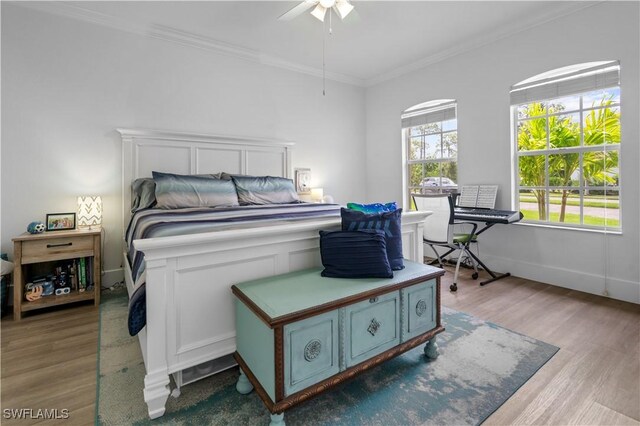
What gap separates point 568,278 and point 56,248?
4.69m

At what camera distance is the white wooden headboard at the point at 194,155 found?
327 cm

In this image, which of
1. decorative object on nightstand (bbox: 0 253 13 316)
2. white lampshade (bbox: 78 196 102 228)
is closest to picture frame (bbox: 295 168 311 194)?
white lampshade (bbox: 78 196 102 228)

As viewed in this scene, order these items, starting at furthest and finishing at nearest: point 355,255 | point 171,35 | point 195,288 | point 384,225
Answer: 1. point 171,35
2. point 384,225
3. point 355,255
4. point 195,288

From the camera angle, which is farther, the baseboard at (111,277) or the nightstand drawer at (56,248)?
the baseboard at (111,277)

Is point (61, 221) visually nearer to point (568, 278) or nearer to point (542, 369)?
point (542, 369)

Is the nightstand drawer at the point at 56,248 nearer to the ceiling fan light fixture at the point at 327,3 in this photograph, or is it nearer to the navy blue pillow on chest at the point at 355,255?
the navy blue pillow on chest at the point at 355,255

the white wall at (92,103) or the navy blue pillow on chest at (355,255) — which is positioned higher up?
the white wall at (92,103)

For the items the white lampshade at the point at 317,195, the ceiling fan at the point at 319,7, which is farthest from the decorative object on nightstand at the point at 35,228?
the white lampshade at the point at 317,195

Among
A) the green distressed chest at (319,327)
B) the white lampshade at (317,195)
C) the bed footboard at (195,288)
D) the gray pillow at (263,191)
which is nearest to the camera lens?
the green distressed chest at (319,327)

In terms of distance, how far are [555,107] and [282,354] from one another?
374 cm

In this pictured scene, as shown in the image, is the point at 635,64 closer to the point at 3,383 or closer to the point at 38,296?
the point at 3,383

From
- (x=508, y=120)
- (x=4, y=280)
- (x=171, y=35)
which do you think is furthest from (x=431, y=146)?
(x=4, y=280)

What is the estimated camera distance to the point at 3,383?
1685mm

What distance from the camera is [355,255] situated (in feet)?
5.71
